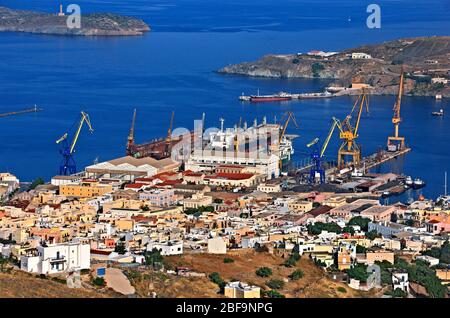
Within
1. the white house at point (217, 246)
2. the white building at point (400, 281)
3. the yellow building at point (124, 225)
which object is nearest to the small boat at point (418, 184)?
the yellow building at point (124, 225)

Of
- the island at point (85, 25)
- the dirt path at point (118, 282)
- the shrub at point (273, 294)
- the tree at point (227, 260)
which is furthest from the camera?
the island at point (85, 25)

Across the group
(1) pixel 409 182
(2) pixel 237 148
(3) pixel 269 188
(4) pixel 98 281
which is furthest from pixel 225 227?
(2) pixel 237 148

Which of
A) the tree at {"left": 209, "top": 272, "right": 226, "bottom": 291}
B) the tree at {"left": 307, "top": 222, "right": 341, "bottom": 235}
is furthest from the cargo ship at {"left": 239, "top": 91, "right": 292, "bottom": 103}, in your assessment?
the tree at {"left": 209, "top": 272, "right": 226, "bottom": 291}

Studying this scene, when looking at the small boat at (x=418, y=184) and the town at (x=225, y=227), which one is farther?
the small boat at (x=418, y=184)

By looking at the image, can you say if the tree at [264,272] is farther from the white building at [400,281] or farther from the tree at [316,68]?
the tree at [316,68]

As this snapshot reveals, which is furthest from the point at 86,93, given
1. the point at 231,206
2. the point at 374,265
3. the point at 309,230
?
the point at 374,265
